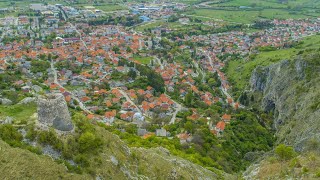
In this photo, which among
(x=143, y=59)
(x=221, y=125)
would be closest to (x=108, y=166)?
(x=221, y=125)

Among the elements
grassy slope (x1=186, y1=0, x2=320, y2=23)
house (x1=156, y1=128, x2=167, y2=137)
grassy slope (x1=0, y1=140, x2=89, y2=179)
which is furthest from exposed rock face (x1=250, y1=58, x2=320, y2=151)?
grassy slope (x1=186, y1=0, x2=320, y2=23)

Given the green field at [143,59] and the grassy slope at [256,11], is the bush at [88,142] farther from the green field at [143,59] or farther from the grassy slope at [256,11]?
the grassy slope at [256,11]

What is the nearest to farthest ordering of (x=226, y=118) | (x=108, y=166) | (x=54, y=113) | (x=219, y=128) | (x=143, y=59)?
(x=54, y=113) → (x=108, y=166) → (x=219, y=128) → (x=226, y=118) → (x=143, y=59)

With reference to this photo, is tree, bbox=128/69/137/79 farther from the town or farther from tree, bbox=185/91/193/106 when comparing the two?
tree, bbox=185/91/193/106

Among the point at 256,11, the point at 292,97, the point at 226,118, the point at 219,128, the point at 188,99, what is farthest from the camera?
the point at 256,11

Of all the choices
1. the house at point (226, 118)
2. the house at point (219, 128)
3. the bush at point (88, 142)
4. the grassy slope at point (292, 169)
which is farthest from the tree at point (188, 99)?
the bush at point (88, 142)

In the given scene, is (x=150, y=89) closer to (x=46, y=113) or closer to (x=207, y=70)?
(x=207, y=70)

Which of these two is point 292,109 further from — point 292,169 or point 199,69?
point 199,69
